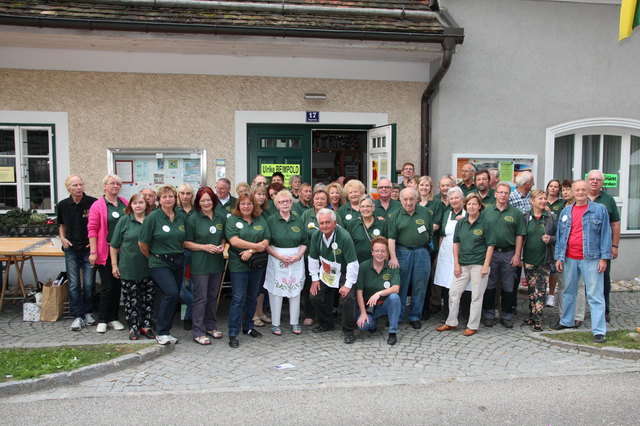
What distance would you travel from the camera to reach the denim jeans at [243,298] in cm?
620

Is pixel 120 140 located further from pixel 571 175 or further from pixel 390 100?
pixel 571 175

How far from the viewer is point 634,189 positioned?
10.5 m

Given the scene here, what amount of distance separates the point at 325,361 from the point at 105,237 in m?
3.03

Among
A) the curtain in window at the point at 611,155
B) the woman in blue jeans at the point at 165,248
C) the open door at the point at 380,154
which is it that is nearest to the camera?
the woman in blue jeans at the point at 165,248

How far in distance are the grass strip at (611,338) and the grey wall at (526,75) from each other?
375 cm

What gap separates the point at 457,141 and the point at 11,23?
7.17 metres

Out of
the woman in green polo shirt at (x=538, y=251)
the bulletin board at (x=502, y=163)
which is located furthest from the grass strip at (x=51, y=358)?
the bulletin board at (x=502, y=163)

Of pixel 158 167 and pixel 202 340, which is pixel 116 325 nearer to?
pixel 202 340

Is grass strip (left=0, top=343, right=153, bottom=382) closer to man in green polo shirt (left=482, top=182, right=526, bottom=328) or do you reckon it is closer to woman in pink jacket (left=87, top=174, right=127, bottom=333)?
woman in pink jacket (left=87, top=174, right=127, bottom=333)

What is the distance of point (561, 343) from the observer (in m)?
6.18

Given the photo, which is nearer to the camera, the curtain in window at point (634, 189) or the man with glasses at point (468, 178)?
the man with glasses at point (468, 178)

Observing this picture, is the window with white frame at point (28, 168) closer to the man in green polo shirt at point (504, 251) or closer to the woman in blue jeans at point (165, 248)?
the woman in blue jeans at point (165, 248)

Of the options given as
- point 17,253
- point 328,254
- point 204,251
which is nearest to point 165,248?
point 204,251

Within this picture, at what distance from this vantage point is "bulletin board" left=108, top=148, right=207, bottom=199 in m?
9.07
